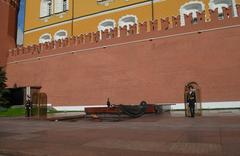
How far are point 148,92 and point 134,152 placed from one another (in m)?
14.1

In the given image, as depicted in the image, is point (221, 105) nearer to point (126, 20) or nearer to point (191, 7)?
point (191, 7)

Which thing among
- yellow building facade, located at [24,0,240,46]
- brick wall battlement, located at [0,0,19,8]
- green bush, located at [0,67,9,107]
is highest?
brick wall battlement, located at [0,0,19,8]

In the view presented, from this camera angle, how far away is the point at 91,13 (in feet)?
95.5

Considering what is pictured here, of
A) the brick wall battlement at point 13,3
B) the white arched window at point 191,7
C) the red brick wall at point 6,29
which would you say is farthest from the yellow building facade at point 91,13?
the red brick wall at point 6,29

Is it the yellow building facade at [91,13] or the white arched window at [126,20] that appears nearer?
the yellow building facade at [91,13]

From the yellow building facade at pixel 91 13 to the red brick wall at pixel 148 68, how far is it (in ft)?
6.89

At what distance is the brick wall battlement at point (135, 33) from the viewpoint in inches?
725

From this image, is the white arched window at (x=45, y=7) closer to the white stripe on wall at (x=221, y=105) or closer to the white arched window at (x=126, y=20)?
the white arched window at (x=126, y=20)

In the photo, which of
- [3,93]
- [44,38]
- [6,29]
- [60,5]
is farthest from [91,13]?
[3,93]

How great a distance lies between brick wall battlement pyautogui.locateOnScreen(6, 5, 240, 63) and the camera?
1841cm

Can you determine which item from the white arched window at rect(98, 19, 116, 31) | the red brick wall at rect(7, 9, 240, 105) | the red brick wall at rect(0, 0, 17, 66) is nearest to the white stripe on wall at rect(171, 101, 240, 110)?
the red brick wall at rect(7, 9, 240, 105)

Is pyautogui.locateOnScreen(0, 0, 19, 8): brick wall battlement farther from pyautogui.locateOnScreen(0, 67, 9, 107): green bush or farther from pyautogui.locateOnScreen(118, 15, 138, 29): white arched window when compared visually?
pyautogui.locateOnScreen(118, 15, 138, 29): white arched window

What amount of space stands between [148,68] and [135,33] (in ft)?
9.85

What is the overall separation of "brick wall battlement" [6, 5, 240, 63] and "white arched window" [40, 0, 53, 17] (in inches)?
257
